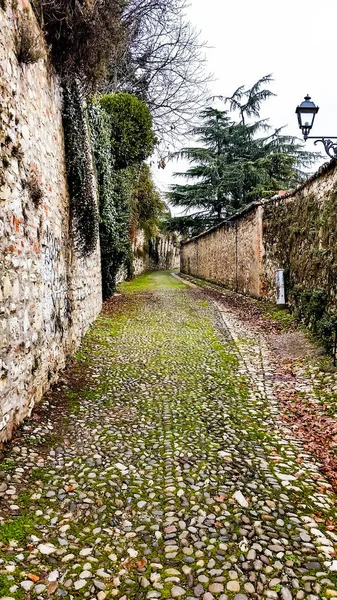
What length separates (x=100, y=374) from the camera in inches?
211

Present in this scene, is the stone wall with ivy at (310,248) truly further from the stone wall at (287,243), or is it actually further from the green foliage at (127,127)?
the green foliage at (127,127)

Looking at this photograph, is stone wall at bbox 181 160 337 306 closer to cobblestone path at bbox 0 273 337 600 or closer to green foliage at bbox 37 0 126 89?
cobblestone path at bbox 0 273 337 600

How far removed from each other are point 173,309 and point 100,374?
5333 mm

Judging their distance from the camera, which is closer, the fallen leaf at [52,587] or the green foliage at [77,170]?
the fallen leaf at [52,587]

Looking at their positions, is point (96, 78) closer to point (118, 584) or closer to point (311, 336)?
point (311, 336)

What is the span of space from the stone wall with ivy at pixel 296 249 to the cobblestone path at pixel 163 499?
2149mm

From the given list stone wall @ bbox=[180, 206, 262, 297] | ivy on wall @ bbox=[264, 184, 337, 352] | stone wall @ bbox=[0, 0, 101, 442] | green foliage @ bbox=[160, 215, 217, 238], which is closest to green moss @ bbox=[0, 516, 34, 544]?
stone wall @ bbox=[0, 0, 101, 442]

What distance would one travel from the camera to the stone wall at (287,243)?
6.52 meters

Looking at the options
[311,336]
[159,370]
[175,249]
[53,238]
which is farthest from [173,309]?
[175,249]

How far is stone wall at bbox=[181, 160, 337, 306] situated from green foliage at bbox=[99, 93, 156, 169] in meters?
3.78

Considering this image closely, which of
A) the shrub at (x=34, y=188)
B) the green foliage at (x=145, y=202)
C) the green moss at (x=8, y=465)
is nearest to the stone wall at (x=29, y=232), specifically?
the shrub at (x=34, y=188)

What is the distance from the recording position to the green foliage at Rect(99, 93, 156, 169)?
11.5 meters

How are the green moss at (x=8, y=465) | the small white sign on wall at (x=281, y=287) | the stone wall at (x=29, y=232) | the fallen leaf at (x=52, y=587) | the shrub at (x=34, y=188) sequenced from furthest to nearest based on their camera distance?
1. the small white sign on wall at (x=281, y=287)
2. the shrub at (x=34, y=188)
3. the stone wall at (x=29, y=232)
4. the green moss at (x=8, y=465)
5. the fallen leaf at (x=52, y=587)

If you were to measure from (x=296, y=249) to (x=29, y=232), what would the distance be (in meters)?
6.17
